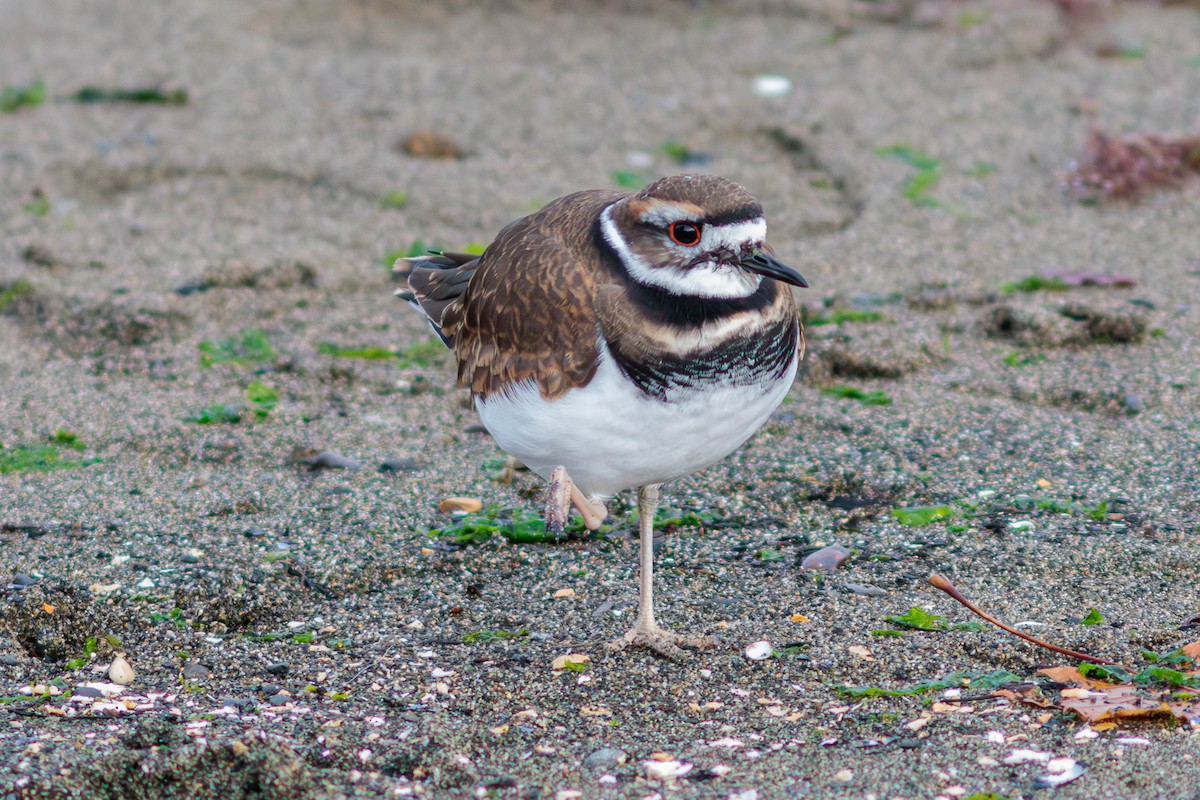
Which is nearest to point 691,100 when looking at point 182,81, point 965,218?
point 965,218

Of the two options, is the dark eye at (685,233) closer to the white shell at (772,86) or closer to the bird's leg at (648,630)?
the bird's leg at (648,630)

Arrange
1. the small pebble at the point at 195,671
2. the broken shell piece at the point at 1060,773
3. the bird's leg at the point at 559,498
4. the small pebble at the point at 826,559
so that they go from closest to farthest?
1. the broken shell piece at the point at 1060,773
2. the bird's leg at the point at 559,498
3. the small pebble at the point at 195,671
4. the small pebble at the point at 826,559

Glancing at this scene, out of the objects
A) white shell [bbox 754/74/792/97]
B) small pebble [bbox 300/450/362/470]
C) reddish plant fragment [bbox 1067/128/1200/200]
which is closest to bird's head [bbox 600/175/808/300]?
small pebble [bbox 300/450/362/470]

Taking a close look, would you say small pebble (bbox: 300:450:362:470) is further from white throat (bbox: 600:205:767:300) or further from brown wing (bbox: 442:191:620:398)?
white throat (bbox: 600:205:767:300)

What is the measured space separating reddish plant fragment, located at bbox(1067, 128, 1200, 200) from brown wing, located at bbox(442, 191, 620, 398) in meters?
3.99

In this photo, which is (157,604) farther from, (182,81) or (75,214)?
(182,81)

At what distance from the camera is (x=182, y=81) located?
8.74 metres

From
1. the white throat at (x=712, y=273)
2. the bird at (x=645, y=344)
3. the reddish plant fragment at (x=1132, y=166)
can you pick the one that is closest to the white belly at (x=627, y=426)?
the bird at (x=645, y=344)

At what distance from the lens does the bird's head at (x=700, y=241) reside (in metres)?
3.88

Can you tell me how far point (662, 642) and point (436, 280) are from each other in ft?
5.49

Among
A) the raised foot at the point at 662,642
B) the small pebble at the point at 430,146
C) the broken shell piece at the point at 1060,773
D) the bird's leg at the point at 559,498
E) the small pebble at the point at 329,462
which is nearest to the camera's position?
the broken shell piece at the point at 1060,773

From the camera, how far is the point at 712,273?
3932 mm

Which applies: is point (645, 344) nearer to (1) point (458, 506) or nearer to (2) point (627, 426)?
(2) point (627, 426)

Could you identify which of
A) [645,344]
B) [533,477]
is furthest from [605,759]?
[533,477]
